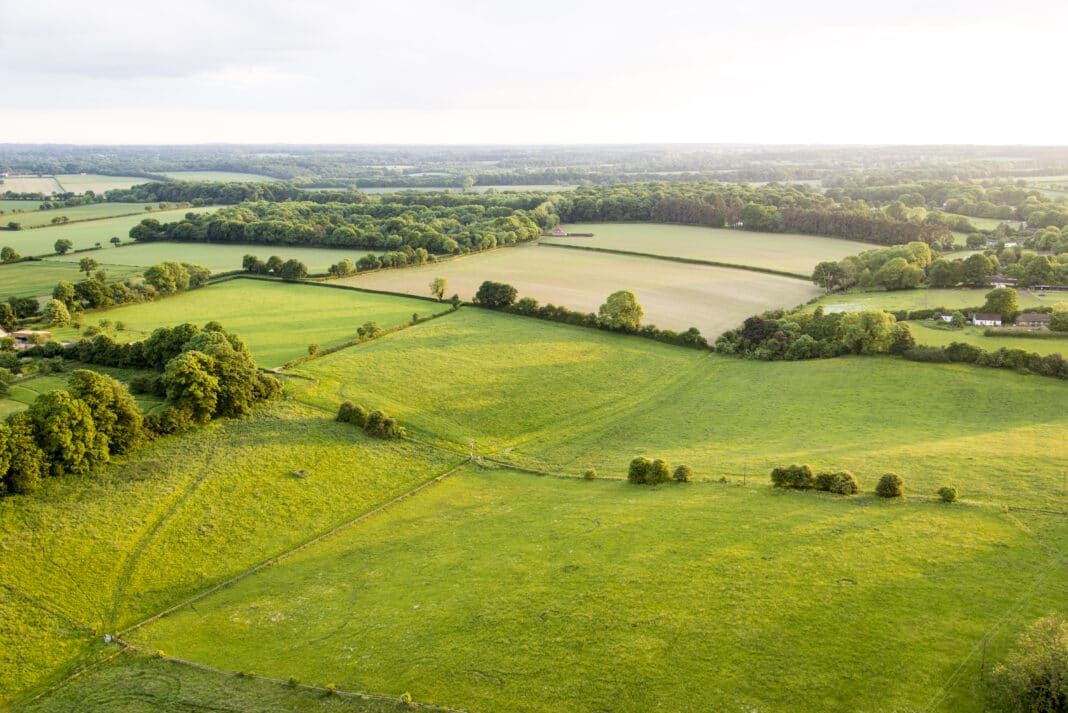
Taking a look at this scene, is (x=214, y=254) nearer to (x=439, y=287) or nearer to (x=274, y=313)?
(x=274, y=313)

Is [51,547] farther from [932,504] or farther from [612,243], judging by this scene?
[612,243]

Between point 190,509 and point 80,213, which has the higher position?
point 80,213

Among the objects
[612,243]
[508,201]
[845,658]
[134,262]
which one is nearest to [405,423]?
[845,658]

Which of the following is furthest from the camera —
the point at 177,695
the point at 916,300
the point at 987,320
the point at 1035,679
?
the point at 916,300

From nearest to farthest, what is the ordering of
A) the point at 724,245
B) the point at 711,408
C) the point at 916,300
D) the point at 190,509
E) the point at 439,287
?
the point at 190,509, the point at 711,408, the point at 916,300, the point at 439,287, the point at 724,245

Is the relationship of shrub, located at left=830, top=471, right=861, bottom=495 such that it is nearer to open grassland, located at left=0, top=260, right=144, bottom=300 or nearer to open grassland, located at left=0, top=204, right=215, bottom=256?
open grassland, located at left=0, top=260, right=144, bottom=300

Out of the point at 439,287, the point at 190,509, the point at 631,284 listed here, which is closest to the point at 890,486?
the point at 190,509
